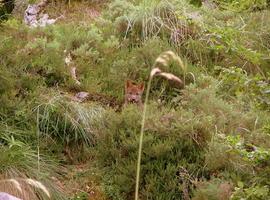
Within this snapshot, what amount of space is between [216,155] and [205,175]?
0.87 feet

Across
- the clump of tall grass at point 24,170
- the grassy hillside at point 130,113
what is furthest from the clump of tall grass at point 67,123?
the clump of tall grass at point 24,170

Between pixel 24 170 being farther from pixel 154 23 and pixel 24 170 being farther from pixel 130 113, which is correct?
pixel 154 23

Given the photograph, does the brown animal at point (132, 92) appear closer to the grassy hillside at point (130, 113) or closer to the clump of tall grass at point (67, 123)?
the grassy hillside at point (130, 113)

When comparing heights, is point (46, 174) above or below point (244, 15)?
below

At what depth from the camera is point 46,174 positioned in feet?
16.1

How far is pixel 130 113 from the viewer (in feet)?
17.5

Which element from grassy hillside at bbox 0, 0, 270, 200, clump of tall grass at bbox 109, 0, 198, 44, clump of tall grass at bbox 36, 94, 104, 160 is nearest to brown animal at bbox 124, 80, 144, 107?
grassy hillside at bbox 0, 0, 270, 200

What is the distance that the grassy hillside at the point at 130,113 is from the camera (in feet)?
15.0

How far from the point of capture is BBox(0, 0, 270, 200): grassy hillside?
458 cm

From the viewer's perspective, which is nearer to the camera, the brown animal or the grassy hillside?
the grassy hillside

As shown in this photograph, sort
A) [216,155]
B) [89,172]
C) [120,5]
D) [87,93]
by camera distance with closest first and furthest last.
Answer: [216,155], [89,172], [87,93], [120,5]

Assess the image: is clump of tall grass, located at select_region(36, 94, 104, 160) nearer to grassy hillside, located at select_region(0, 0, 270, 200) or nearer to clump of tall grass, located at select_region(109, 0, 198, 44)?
grassy hillside, located at select_region(0, 0, 270, 200)

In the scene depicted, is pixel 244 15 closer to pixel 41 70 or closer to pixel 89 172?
pixel 41 70

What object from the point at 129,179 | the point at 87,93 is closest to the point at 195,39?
the point at 87,93
